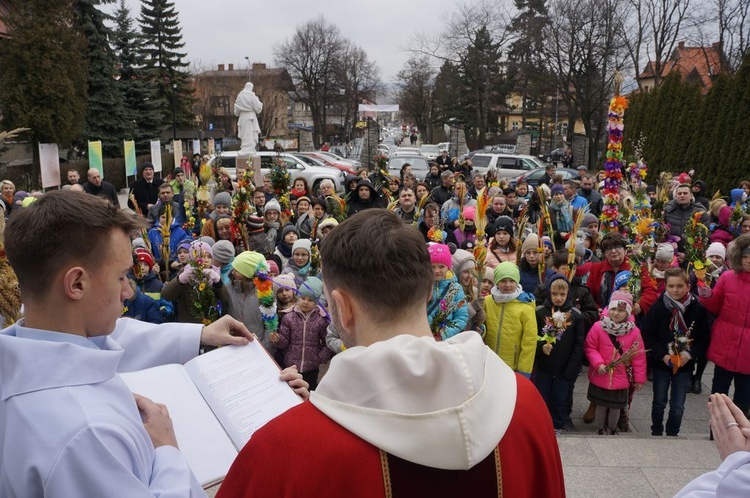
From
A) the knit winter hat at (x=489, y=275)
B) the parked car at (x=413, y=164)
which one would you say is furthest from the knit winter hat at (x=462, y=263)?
the parked car at (x=413, y=164)

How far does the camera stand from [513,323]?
18.1ft

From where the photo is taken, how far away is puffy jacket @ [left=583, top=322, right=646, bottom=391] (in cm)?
538

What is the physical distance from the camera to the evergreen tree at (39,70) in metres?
22.5

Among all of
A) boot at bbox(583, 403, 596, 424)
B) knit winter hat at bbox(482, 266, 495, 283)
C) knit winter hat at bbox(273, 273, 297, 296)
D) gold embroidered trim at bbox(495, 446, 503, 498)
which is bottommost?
boot at bbox(583, 403, 596, 424)

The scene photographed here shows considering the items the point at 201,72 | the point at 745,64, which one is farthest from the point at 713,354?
the point at 201,72

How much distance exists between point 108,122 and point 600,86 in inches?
1156

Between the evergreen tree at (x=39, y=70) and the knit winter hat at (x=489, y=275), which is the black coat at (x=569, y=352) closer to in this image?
the knit winter hat at (x=489, y=275)

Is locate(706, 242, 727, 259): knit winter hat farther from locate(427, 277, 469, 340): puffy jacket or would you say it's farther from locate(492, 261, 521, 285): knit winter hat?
locate(427, 277, 469, 340): puffy jacket

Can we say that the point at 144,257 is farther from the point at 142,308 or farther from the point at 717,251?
the point at 717,251

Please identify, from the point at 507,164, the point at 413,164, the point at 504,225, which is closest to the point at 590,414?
the point at 504,225

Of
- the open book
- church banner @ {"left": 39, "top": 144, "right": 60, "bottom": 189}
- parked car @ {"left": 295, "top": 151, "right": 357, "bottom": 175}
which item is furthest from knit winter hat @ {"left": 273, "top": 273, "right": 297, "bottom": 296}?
parked car @ {"left": 295, "top": 151, "right": 357, "bottom": 175}

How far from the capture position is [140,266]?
6176 mm

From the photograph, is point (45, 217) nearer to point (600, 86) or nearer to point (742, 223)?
point (742, 223)

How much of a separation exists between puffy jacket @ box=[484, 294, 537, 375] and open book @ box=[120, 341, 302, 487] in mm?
3641
